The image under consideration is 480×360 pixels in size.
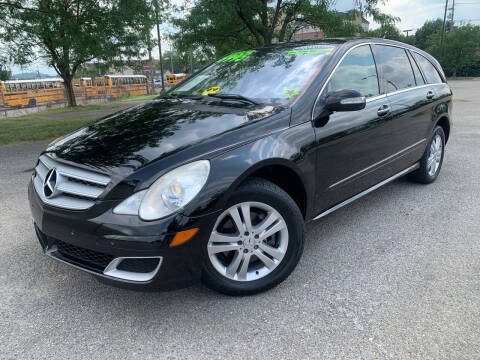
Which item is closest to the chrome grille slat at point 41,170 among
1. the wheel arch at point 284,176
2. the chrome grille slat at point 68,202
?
the chrome grille slat at point 68,202

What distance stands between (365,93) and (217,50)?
31.2 feet

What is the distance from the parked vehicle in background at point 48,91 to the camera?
2426 centimetres

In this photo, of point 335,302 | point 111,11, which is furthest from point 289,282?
point 111,11

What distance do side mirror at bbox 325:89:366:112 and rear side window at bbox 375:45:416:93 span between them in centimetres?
103

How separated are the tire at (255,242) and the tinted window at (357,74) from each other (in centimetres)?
110

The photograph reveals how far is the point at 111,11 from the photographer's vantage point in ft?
28.3

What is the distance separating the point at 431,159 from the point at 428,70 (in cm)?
106

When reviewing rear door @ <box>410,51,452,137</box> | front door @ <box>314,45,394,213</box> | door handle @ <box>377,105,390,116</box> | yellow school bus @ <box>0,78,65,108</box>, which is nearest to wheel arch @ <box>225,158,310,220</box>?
front door @ <box>314,45,394,213</box>

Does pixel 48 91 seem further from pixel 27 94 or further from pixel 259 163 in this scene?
pixel 259 163

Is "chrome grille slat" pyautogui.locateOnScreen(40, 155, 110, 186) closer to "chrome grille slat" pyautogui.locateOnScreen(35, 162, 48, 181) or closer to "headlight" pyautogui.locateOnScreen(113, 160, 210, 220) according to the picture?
"chrome grille slat" pyautogui.locateOnScreen(35, 162, 48, 181)

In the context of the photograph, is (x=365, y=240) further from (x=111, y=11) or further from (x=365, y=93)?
(x=111, y=11)

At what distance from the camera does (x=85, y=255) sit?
2178 mm

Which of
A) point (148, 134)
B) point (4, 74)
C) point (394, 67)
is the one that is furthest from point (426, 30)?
point (148, 134)

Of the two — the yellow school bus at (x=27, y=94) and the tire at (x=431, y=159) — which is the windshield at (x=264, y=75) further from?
the yellow school bus at (x=27, y=94)
